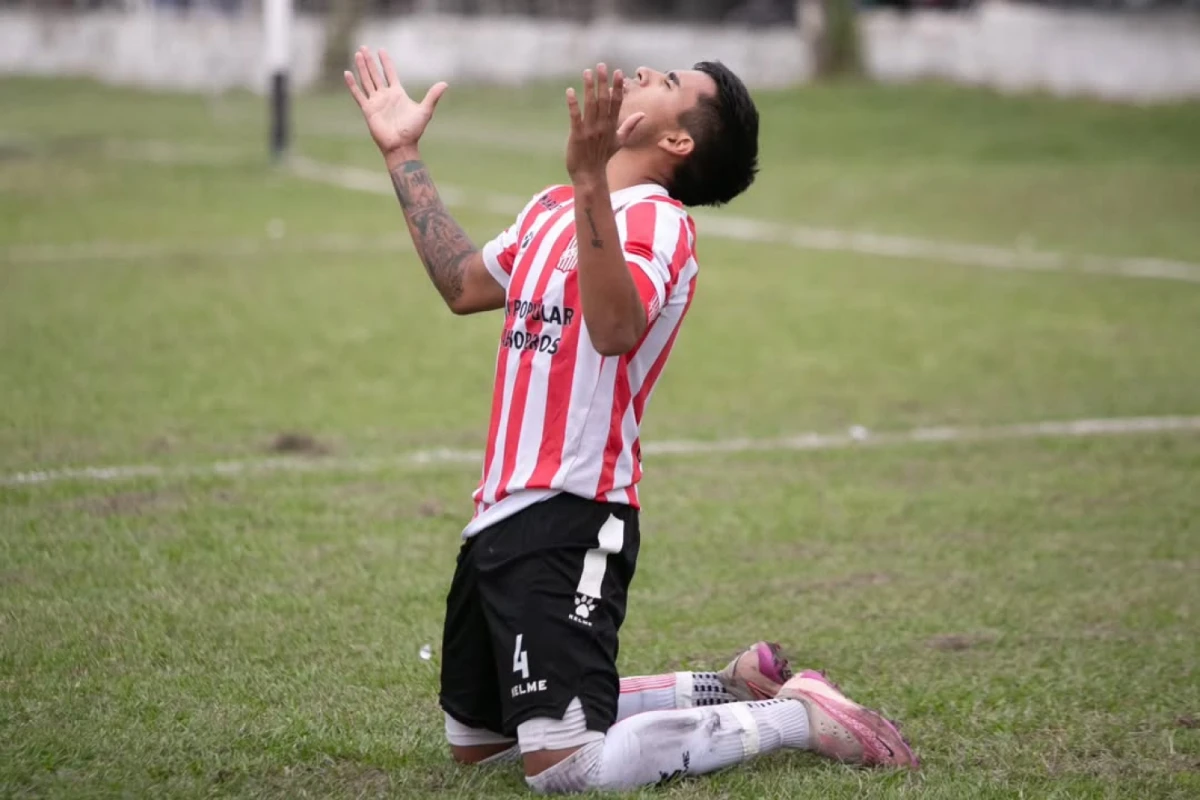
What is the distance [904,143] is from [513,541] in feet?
67.3

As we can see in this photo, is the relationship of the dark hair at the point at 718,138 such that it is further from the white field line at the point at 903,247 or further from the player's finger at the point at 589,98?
the white field line at the point at 903,247

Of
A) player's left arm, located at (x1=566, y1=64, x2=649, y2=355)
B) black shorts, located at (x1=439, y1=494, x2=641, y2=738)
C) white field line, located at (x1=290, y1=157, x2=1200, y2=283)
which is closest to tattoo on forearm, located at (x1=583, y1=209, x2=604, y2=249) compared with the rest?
player's left arm, located at (x1=566, y1=64, x2=649, y2=355)

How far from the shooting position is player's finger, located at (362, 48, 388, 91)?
457cm

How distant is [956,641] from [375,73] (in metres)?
2.56

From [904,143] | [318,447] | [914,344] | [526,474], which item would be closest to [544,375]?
[526,474]

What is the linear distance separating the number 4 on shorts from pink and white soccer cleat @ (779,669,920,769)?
76 centimetres

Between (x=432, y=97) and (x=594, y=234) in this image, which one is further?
(x=432, y=97)

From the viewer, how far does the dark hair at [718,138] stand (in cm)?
420

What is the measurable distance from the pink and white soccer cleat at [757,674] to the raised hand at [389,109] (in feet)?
5.38

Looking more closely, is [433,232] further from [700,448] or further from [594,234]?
[700,448]

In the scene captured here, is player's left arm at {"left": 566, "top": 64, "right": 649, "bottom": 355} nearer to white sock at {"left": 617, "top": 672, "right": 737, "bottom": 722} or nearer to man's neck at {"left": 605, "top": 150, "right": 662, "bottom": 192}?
man's neck at {"left": 605, "top": 150, "right": 662, "bottom": 192}

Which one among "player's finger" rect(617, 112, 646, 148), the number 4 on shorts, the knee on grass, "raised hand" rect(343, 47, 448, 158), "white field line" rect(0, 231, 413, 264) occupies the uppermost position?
"player's finger" rect(617, 112, 646, 148)

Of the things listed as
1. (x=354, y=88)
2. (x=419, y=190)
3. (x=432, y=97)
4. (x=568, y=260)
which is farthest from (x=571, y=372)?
(x=354, y=88)

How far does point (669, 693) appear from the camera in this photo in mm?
4512
